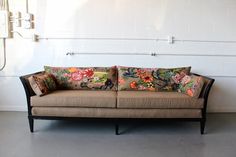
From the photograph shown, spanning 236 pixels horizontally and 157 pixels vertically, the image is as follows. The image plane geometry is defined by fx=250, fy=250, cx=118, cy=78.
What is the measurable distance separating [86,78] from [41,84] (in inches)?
25.1

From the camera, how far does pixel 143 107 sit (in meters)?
2.86

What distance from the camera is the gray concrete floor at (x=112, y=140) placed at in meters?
2.43

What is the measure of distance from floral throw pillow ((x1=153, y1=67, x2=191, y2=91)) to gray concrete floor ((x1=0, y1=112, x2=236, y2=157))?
0.49 metres

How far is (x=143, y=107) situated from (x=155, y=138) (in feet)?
1.22

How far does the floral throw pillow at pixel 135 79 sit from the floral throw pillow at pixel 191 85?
382 millimetres

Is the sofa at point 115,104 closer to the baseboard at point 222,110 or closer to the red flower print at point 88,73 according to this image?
the red flower print at point 88,73

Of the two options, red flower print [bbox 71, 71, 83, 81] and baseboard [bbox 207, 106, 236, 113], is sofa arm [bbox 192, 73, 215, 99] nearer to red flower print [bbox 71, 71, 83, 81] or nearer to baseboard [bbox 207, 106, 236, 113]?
baseboard [bbox 207, 106, 236, 113]

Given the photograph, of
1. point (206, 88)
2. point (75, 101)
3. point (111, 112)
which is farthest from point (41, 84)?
point (206, 88)

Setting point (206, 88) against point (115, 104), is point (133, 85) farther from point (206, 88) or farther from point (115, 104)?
point (206, 88)

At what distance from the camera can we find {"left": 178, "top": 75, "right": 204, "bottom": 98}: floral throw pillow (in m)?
2.88

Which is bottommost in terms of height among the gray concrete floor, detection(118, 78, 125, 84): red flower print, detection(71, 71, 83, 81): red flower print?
the gray concrete floor

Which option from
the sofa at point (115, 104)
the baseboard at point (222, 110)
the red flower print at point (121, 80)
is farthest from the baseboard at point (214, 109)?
the red flower print at point (121, 80)

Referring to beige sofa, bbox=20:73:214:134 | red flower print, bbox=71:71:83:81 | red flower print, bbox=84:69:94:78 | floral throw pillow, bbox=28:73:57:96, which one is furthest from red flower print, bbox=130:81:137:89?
floral throw pillow, bbox=28:73:57:96

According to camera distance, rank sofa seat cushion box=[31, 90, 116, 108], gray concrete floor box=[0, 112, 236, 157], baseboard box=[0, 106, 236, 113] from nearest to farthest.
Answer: gray concrete floor box=[0, 112, 236, 157]
sofa seat cushion box=[31, 90, 116, 108]
baseboard box=[0, 106, 236, 113]
